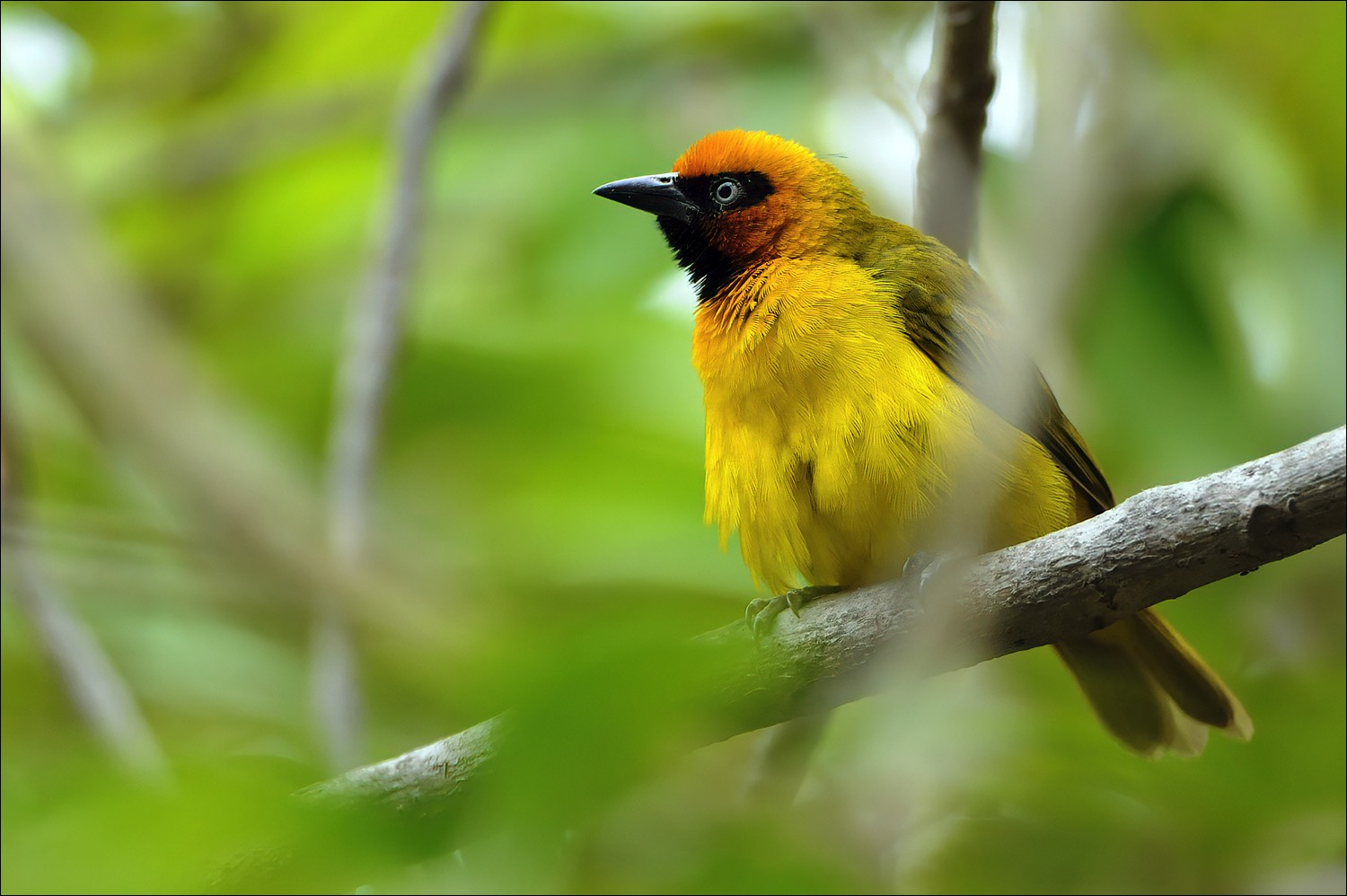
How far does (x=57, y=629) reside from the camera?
4.08m

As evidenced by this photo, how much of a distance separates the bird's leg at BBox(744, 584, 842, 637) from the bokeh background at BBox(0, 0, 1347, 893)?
0.32ft

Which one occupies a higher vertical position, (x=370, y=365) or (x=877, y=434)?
(x=370, y=365)

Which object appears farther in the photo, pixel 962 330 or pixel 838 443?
pixel 962 330

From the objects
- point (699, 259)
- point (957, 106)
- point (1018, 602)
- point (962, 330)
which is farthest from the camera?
point (699, 259)

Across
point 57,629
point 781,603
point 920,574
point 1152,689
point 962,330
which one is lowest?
point 1152,689

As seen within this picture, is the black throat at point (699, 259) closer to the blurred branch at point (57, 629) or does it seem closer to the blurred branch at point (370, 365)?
the blurred branch at point (370, 365)

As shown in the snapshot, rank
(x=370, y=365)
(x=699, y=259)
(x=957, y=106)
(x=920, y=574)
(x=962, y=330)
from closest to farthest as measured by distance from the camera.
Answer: (x=920, y=574) < (x=957, y=106) < (x=962, y=330) < (x=370, y=365) < (x=699, y=259)

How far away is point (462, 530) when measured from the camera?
5.25m

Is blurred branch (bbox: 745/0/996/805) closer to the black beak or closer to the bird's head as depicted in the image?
the bird's head

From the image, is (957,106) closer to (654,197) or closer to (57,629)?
(654,197)

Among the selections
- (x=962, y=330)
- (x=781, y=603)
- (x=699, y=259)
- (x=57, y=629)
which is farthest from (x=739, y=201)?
(x=57, y=629)

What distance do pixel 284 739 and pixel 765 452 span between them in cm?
173

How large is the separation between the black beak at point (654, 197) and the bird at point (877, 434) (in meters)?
0.26

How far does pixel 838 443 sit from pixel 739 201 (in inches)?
44.4
